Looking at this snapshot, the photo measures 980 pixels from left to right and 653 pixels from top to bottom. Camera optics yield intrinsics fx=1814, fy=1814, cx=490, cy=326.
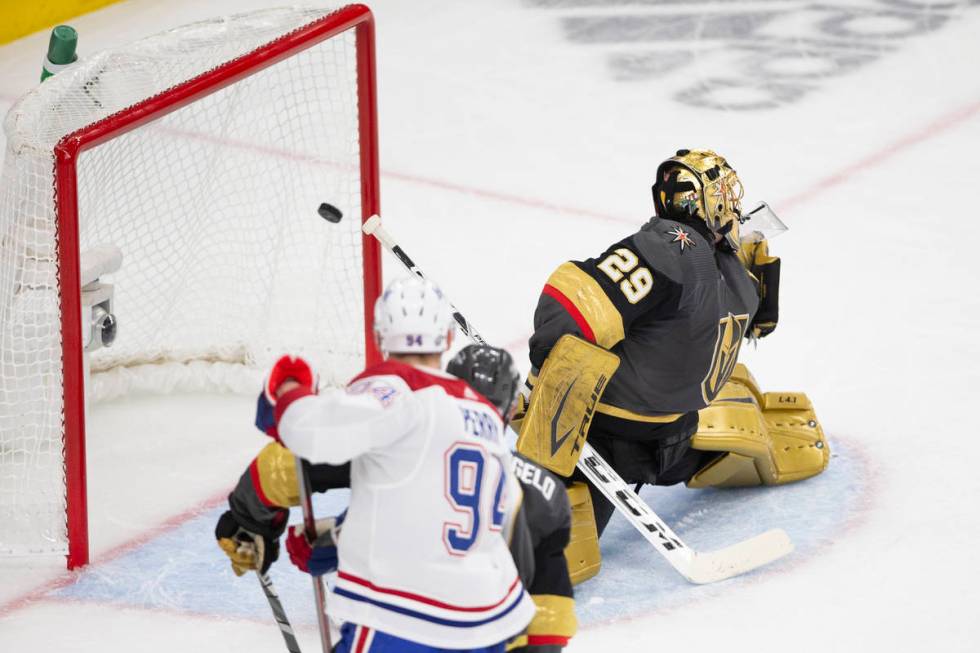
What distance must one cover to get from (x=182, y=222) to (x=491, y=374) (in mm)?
1796

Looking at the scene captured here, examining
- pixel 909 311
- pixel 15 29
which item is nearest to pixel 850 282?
pixel 909 311

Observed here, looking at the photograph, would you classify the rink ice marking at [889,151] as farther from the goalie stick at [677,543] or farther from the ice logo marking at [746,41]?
the goalie stick at [677,543]

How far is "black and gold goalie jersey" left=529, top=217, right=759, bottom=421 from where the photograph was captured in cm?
321

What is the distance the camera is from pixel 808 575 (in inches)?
133

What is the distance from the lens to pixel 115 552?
348cm

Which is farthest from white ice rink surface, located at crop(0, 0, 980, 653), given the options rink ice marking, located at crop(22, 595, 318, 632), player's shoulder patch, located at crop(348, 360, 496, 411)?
player's shoulder patch, located at crop(348, 360, 496, 411)

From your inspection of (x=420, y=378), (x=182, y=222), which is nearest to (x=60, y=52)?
(x=182, y=222)

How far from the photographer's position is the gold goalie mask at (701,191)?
335 cm

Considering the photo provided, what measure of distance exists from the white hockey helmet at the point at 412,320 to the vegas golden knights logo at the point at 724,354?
3.84 ft

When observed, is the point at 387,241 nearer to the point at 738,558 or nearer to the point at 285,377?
the point at 738,558

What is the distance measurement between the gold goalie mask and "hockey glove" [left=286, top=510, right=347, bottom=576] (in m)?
1.15

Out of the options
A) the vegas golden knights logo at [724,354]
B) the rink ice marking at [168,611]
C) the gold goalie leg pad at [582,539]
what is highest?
the vegas golden knights logo at [724,354]

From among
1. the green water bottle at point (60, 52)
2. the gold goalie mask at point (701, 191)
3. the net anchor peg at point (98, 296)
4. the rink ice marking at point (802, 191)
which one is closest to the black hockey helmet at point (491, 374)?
the gold goalie mask at point (701, 191)

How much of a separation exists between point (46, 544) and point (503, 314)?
1.53 m
